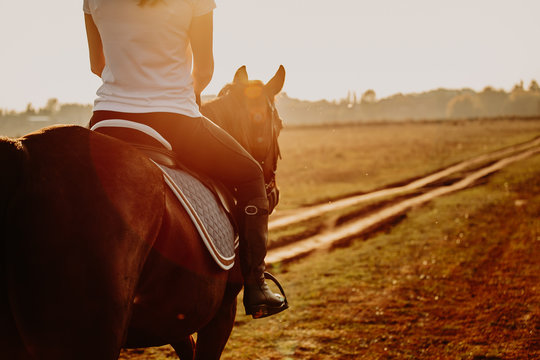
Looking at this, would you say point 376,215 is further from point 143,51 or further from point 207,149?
point 143,51

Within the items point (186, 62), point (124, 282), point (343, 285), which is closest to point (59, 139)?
point (124, 282)

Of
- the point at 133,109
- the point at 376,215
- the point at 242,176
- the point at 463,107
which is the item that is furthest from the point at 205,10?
the point at 463,107

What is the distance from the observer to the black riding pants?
2.44 meters

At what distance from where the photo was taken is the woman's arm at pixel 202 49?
256 centimetres

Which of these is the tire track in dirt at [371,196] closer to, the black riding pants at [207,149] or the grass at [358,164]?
the grass at [358,164]

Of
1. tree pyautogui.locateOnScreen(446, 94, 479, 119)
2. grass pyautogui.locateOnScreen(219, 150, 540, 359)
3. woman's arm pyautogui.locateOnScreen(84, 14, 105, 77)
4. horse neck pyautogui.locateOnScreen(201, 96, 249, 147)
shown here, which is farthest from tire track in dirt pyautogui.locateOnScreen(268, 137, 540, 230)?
tree pyautogui.locateOnScreen(446, 94, 479, 119)

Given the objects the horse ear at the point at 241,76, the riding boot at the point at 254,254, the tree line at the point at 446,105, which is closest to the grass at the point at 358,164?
the horse ear at the point at 241,76

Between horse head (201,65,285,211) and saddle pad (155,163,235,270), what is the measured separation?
1158mm

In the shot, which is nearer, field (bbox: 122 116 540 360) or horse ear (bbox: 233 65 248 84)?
horse ear (bbox: 233 65 248 84)

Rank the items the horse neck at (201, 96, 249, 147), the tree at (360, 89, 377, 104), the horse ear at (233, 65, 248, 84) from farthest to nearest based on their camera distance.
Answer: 1. the tree at (360, 89, 377, 104)
2. the horse ear at (233, 65, 248, 84)
3. the horse neck at (201, 96, 249, 147)

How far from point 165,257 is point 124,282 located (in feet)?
1.07

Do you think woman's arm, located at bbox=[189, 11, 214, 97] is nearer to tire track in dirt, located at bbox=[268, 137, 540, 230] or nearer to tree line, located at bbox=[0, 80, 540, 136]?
tire track in dirt, located at bbox=[268, 137, 540, 230]

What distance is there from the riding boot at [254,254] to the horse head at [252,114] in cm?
104

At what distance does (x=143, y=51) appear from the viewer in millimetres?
2322
